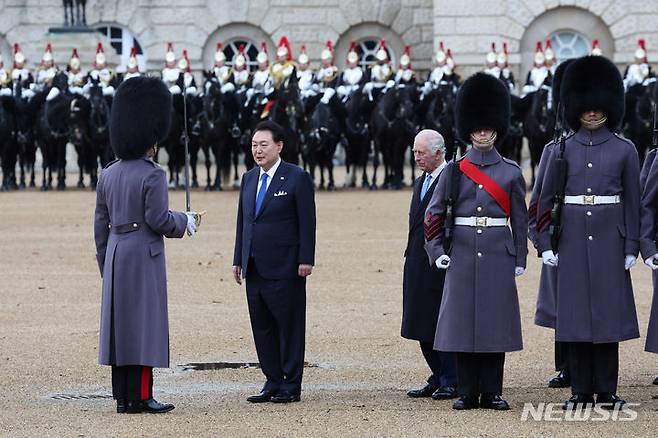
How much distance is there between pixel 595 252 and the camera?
7996 millimetres

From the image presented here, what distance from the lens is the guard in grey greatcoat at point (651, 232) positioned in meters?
7.99

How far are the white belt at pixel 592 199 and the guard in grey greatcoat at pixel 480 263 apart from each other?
28cm

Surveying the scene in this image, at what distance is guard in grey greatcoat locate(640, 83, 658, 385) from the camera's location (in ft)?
26.2

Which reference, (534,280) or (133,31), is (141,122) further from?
(133,31)

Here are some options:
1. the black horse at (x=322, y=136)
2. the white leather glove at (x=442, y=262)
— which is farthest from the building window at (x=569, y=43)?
the white leather glove at (x=442, y=262)

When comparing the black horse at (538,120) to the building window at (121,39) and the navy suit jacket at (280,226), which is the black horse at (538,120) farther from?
the navy suit jacket at (280,226)

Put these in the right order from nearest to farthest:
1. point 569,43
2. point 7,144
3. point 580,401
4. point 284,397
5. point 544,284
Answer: point 580,401 → point 284,397 → point 544,284 → point 7,144 → point 569,43

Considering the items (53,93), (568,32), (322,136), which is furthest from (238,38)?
(322,136)

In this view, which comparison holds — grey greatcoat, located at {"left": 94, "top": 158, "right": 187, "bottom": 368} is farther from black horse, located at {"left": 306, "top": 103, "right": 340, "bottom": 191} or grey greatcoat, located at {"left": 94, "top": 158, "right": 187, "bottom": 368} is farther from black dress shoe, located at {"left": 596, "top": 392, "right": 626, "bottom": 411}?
black horse, located at {"left": 306, "top": 103, "right": 340, "bottom": 191}

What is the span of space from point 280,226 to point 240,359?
138 cm

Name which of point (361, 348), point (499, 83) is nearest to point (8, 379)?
point (361, 348)

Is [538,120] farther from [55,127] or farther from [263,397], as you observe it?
[263,397]

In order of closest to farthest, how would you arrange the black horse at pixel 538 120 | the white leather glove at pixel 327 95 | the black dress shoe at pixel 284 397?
the black dress shoe at pixel 284 397
the black horse at pixel 538 120
the white leather glove at pixel 327 95

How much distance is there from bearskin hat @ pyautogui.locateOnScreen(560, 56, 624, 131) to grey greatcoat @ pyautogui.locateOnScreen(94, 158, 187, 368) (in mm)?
1906
